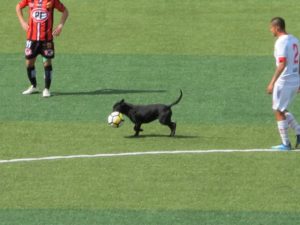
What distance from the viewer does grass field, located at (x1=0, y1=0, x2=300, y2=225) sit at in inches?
601

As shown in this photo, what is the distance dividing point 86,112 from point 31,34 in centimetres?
253

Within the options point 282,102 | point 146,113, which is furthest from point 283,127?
point 146,113

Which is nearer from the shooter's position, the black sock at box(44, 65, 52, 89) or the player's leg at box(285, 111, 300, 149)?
the player's leg at box(285, 111, 300, 149)

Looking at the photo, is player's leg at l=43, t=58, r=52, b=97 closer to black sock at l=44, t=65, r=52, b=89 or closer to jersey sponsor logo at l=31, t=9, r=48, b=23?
black sock at l=44, t=65, r=52, b=89

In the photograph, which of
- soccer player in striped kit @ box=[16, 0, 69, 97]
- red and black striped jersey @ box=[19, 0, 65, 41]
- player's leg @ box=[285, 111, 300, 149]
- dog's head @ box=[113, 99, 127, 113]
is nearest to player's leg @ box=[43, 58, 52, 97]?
soccer player in striped kit @ box=[16, 0, 69, 97]

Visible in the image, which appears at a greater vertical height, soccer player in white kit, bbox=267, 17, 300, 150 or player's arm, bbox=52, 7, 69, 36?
player's arm, bbox=52, 7, 69, 36

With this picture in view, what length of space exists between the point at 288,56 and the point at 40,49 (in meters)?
6.66

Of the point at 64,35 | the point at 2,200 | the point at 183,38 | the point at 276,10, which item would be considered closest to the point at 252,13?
the point at 276,10

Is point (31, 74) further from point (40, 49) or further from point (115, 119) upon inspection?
point (115, 119)

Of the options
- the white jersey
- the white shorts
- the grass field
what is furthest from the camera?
the white shorts

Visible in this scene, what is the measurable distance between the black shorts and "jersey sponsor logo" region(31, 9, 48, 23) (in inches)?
17.6

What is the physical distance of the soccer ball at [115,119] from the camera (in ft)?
63.6

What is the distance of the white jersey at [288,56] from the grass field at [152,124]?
1.22 m

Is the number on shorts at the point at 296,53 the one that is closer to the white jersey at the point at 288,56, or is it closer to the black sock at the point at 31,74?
the white jersey at the point at 288,56
